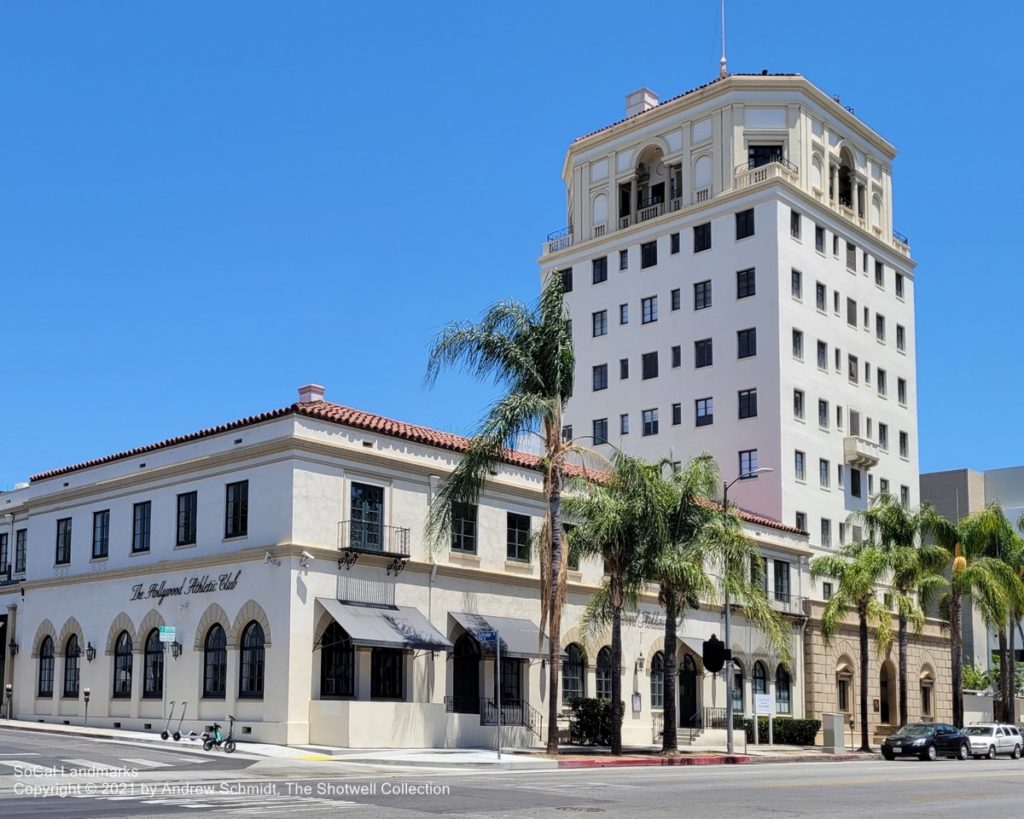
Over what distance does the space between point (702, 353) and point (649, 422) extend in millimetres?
4661

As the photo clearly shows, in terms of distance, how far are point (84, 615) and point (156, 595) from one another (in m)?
4.67

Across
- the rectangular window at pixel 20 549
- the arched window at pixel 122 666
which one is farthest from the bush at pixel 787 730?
the rectangular window at pixel 20 549

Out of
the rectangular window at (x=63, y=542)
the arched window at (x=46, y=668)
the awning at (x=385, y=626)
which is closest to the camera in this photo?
the awning at (x=385, y=626)

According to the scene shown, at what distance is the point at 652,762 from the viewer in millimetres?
34062

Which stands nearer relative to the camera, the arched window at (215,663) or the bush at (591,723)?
the arched window at (215,663)

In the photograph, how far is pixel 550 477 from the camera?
34.4 metres

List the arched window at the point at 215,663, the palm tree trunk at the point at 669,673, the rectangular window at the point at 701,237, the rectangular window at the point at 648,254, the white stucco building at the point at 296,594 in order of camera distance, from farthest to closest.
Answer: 1. the rectangular window at the point at 648,254
2. the rectangular window at the point at 701,237
3. the palm tree trunk at the point at 669,673
4. the arched window at the point at 215,663
5. the white stucco building at the point at 296,594

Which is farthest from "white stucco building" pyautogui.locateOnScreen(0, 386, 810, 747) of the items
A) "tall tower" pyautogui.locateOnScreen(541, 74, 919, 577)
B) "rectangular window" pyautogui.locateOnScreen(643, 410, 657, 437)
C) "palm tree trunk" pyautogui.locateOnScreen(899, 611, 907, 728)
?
"rectangular window" pyautogui.locateOnScreen(643, 410, 657, 437)

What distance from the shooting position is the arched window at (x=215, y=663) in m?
36.3

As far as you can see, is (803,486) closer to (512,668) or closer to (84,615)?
(512,668)

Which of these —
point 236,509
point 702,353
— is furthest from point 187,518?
point 702,353

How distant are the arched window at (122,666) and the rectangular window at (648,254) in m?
36.8

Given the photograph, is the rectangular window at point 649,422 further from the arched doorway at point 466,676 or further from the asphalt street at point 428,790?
the asphalt street at point 428,790

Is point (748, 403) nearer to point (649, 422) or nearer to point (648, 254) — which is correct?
point (649, 422)
